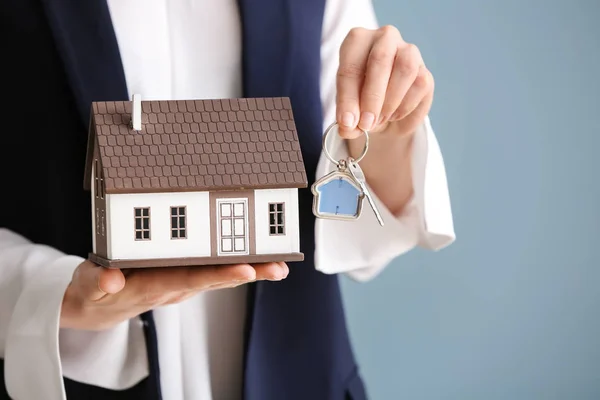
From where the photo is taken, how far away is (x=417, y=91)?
0.64 m

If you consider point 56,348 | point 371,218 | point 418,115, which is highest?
point 418,115

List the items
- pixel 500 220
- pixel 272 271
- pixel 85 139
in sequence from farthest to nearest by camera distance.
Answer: pixel 500 220 < pixel 85 139 < pixel 272 271

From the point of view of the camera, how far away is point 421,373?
4.18 ft

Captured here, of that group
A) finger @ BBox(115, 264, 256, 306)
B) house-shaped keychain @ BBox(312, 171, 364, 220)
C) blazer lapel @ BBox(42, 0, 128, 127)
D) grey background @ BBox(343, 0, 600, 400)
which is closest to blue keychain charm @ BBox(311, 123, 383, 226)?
house-shaped keychain @ BBox(312, 171, 364, 220)

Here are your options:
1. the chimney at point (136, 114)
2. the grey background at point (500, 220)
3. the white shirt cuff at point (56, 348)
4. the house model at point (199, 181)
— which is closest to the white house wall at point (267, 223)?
the house model at point (199, 181)

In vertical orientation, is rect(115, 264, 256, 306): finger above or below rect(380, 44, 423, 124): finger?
below

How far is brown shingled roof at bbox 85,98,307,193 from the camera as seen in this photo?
568 millimetres

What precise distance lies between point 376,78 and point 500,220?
0.73m

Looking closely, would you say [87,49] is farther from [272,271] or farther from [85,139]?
[272,271]

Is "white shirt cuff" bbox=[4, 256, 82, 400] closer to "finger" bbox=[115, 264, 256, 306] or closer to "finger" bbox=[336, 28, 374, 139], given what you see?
"finger" bbox=[115, 264, 256, 306]

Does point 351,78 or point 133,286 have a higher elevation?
point 351,78

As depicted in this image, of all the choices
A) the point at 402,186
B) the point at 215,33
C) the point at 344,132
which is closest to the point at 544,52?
the point at 402,186

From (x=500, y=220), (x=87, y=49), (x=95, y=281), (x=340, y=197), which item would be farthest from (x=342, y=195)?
(x=500, y=220)

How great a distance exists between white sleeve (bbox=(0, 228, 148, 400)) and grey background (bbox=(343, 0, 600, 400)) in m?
0.55
